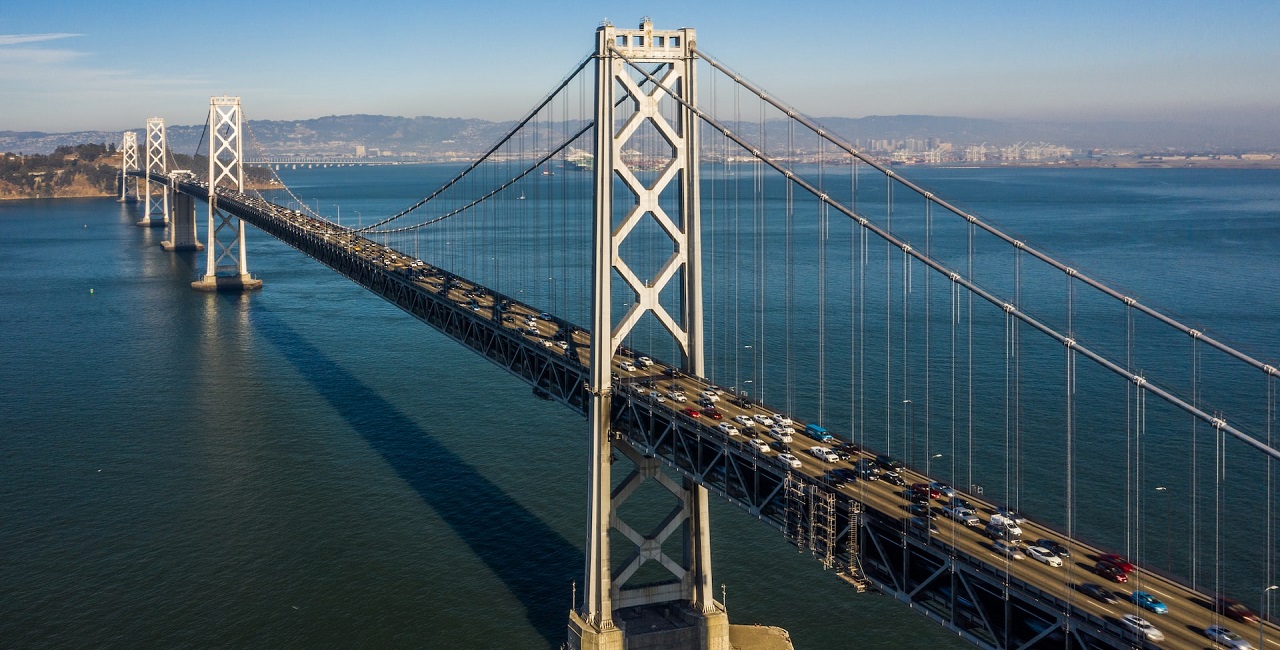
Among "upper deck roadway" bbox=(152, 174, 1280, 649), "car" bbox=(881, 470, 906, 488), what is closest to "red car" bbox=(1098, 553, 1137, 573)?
"upper deck roadway" bbox=(152, 174, 1280, 649)

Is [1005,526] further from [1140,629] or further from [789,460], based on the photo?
[789,460]

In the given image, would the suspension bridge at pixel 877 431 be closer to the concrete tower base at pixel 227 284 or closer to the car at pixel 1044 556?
the car at pixel 1044 556

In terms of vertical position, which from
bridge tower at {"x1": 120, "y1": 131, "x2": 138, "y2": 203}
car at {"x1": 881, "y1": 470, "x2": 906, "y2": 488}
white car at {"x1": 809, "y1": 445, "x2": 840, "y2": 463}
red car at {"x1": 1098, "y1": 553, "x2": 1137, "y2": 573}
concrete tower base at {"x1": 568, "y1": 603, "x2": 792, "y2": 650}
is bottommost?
concrete tower base at {"x1": 568, "y1": 603, "x2": 792, "y2": 650}

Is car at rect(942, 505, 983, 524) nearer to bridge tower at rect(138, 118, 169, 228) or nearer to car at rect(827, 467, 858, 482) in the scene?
car at rect(827, 467, 858, 482)

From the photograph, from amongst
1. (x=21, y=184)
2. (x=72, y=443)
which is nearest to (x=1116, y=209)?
(x=72, y=443)

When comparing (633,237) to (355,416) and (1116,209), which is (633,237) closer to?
(355,416)
